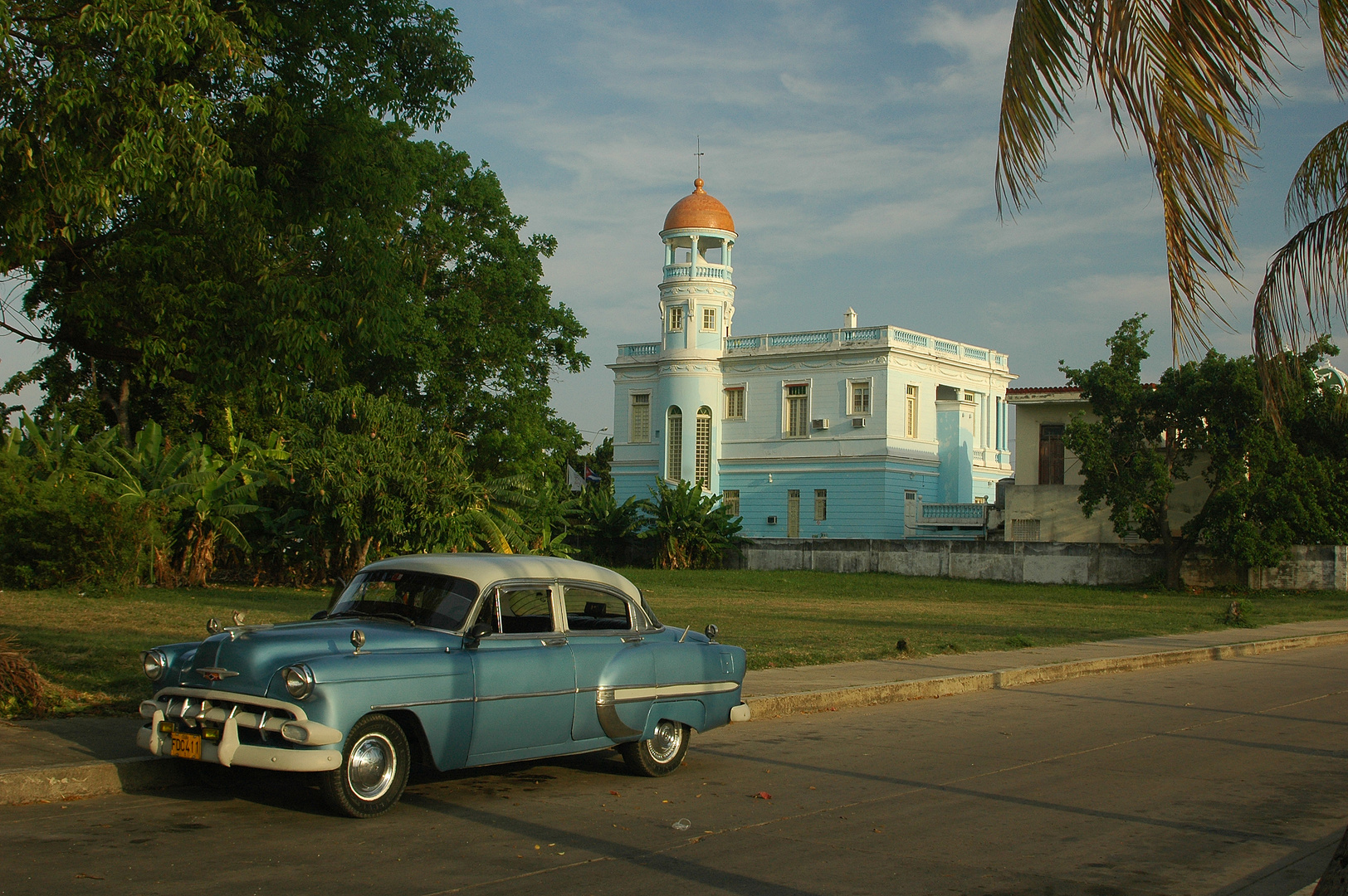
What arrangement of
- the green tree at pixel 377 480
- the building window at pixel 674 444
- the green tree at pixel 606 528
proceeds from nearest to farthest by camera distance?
1. the green tree at pixel 377 480
2. the green tree at pixel 606 528
3. the building window at pixel 674 444

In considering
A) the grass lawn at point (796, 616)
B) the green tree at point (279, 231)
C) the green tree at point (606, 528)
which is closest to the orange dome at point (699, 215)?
the green tree at point (606, 528)

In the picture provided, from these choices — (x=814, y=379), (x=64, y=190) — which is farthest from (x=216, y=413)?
(x=814, y=379)

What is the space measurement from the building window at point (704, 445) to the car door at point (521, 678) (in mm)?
55595

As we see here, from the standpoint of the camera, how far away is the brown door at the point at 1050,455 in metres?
47.2

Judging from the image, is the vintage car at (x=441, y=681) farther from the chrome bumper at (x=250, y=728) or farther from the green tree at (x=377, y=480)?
the green tree at (x=377, y=480)

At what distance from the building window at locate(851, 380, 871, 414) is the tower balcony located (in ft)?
29.2

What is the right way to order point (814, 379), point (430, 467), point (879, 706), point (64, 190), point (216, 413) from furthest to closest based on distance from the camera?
point (814, 379)
point (216, 413)
point (430, 467)
point (879, 706)
point (64, 190)

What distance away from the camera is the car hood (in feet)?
22.4

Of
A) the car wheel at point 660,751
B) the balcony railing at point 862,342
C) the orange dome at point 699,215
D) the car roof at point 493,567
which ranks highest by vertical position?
the orange dome at point 699,215

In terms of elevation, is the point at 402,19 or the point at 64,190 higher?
the point at 402,19

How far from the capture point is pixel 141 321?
43.2 feet

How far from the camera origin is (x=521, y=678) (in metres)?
7.67

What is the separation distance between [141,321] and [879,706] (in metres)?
9.16

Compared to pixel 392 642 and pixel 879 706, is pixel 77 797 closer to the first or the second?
pixel 392 642
